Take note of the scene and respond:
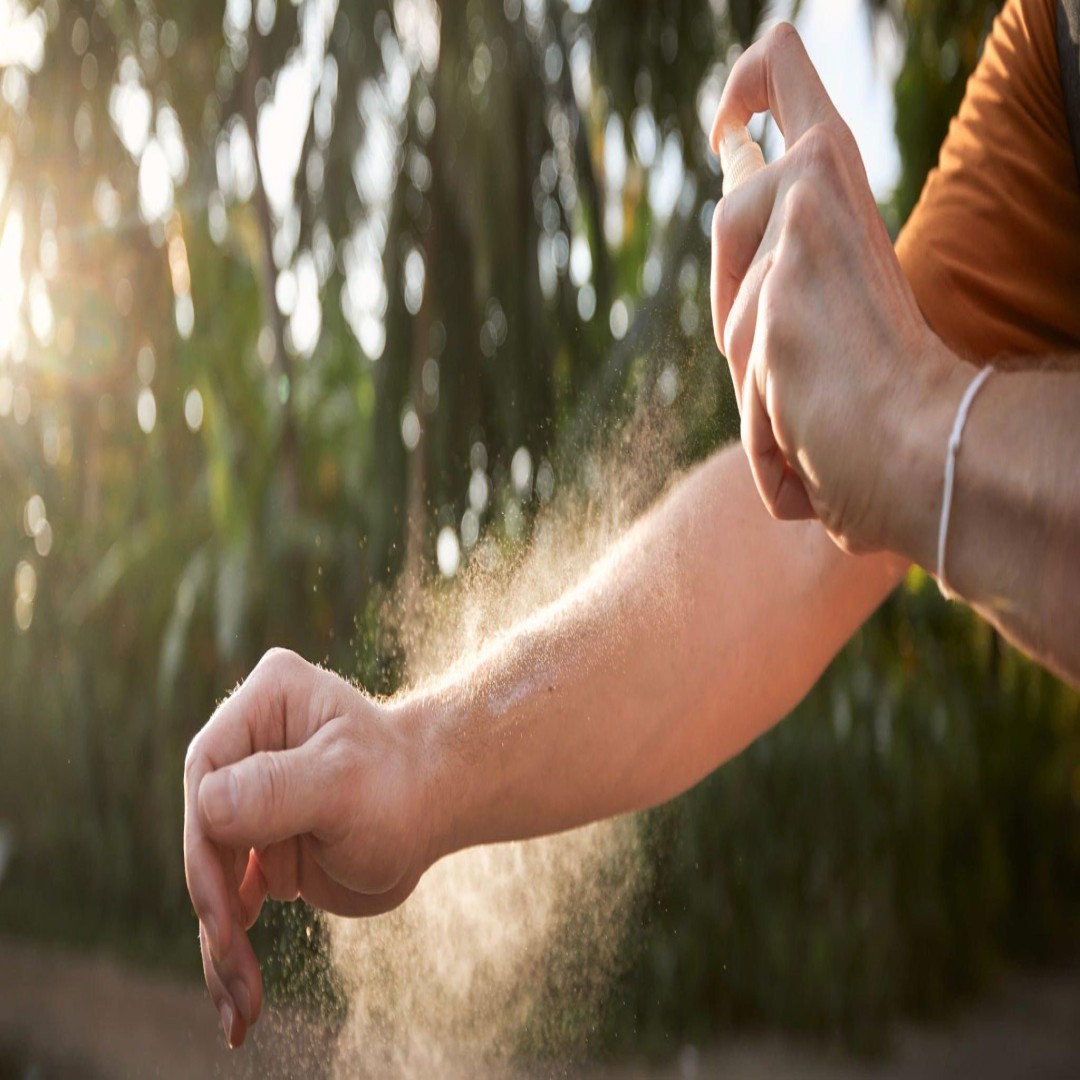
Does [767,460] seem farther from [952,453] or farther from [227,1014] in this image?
[227,1014]

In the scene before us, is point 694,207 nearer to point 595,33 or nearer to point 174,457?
point 595,33

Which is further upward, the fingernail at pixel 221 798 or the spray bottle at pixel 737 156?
the spray bottle at pixel 737 156

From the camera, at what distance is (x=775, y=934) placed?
6.07 ft

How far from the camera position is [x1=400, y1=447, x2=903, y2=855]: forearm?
1.28 feet

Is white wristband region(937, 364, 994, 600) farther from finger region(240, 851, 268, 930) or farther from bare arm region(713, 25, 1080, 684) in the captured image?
finger region(240, 851, 268, 930)

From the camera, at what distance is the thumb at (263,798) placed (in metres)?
0.31

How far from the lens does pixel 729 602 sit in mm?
407

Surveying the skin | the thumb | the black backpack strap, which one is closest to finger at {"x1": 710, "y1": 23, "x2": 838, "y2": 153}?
the skin

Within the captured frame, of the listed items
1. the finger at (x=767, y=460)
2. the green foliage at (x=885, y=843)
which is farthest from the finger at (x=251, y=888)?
the green foliage at (x=885, y=843)

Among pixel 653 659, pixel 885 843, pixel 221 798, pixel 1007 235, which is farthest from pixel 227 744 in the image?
pixel 885 843

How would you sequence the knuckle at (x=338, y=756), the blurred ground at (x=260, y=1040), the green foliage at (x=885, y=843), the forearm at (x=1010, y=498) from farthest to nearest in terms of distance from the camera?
the green foliage at (x=885, y=843)
the blurred ground at (x=260, y=1040)
the knuckle at (x=338, y=756)
the forearm at (x=1010, y=498)

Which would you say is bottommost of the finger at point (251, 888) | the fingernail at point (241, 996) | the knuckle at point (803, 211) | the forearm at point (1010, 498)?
the fingernail at point (241, 996)

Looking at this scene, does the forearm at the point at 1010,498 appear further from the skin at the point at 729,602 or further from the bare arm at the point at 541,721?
the bare arm at the point at 541,721

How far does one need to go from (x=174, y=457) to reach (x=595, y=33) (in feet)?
2.43
